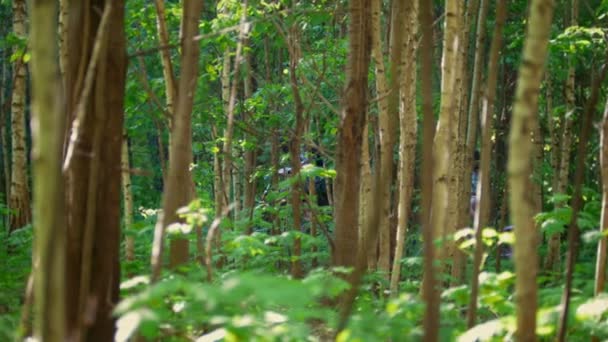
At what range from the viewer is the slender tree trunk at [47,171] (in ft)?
7.54

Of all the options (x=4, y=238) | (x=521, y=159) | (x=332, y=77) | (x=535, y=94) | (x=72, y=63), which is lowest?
(x=4, y=238)

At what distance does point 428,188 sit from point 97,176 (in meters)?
1.97

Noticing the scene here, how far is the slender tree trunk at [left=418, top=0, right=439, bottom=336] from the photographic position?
2777 millimetres

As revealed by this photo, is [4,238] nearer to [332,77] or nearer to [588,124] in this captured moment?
[332,77]

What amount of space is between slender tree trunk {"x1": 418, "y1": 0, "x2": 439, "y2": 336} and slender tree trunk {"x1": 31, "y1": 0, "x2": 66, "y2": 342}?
1.37 meters

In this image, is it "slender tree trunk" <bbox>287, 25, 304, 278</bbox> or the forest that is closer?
the forest

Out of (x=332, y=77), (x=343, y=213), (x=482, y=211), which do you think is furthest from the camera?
(x=332, y=77)

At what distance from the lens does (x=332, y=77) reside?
12.0 metres

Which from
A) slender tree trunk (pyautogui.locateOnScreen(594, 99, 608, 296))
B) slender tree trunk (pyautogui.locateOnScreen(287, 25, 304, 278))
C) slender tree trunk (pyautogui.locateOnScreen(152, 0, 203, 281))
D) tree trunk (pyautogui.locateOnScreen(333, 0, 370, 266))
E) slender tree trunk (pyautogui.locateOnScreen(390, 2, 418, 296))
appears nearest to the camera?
slender tree trunk (pyautogui.locateOnScreen(152, 0, 203, 281))

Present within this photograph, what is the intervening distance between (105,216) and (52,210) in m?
1.72

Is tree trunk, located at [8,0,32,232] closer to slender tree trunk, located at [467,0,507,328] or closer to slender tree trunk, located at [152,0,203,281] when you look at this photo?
slender tree trunk, located at [152,0,203,281]

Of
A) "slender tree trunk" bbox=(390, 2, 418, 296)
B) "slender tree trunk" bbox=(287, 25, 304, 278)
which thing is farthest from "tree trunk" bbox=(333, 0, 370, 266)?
"slender tree trunk" bbox=(287, 25, 304, 278)

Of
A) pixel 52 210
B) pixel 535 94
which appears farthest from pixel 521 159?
pixel 52 210

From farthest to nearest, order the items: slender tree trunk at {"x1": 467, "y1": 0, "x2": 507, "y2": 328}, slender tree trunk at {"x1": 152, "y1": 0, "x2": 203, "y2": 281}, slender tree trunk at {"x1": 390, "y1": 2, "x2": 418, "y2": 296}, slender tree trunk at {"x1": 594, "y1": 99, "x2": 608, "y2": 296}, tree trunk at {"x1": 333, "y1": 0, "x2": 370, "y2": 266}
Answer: slender tree trunk at {"x1": 390, "y1": 2, "x2": 418, "y2": 296} < tree trunk at {"x1": 333, "y1": 0, "x2": 370, "y2": 266} < slender tree trunk at {"x1": 594, "y1": 99, "x2": 608, "y2": 296} < slender tree trunk at {"x1": 467, "y1": 0, "x2": 507, "y2": 328} < slender tree trunk at {"x1": 152, "y1": 0, "x2": 203, "y2": 281}
